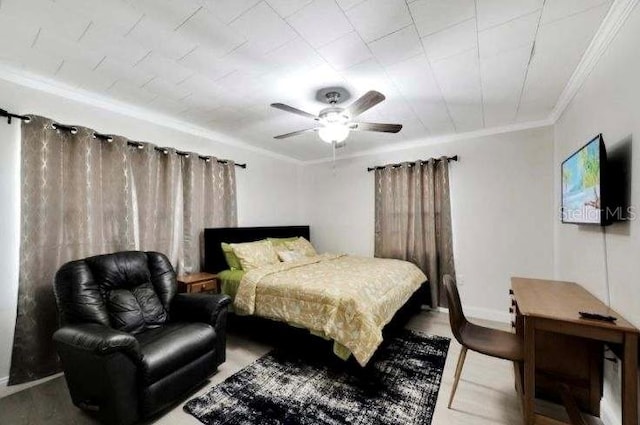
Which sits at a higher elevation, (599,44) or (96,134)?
(599,44)

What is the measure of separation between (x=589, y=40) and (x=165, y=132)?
12.7ft

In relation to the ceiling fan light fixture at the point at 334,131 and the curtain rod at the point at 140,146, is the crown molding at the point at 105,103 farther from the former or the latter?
the ceiling fan light fixture at the point at 334,131

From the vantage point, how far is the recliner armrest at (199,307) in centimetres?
230

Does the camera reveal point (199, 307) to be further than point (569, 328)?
Yes

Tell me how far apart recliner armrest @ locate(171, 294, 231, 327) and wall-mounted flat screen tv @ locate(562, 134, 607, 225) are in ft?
9.05

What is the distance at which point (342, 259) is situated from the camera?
4.01 meters

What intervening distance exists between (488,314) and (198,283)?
12.0 feet

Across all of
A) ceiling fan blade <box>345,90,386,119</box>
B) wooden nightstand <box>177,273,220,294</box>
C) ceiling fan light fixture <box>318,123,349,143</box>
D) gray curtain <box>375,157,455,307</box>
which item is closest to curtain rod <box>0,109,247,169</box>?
wooden nightstand <box>177,273,220,294</box>

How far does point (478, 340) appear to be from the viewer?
1.98m

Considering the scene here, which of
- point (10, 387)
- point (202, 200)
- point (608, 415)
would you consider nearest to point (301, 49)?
point (202, 200)

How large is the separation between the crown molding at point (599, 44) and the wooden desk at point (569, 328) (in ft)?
5.42

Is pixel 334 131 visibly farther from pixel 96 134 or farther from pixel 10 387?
pixel 10 387

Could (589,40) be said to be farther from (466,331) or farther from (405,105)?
(466,331)

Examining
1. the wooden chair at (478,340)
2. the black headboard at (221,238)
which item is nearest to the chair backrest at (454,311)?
the wooden chair at (478,340)
